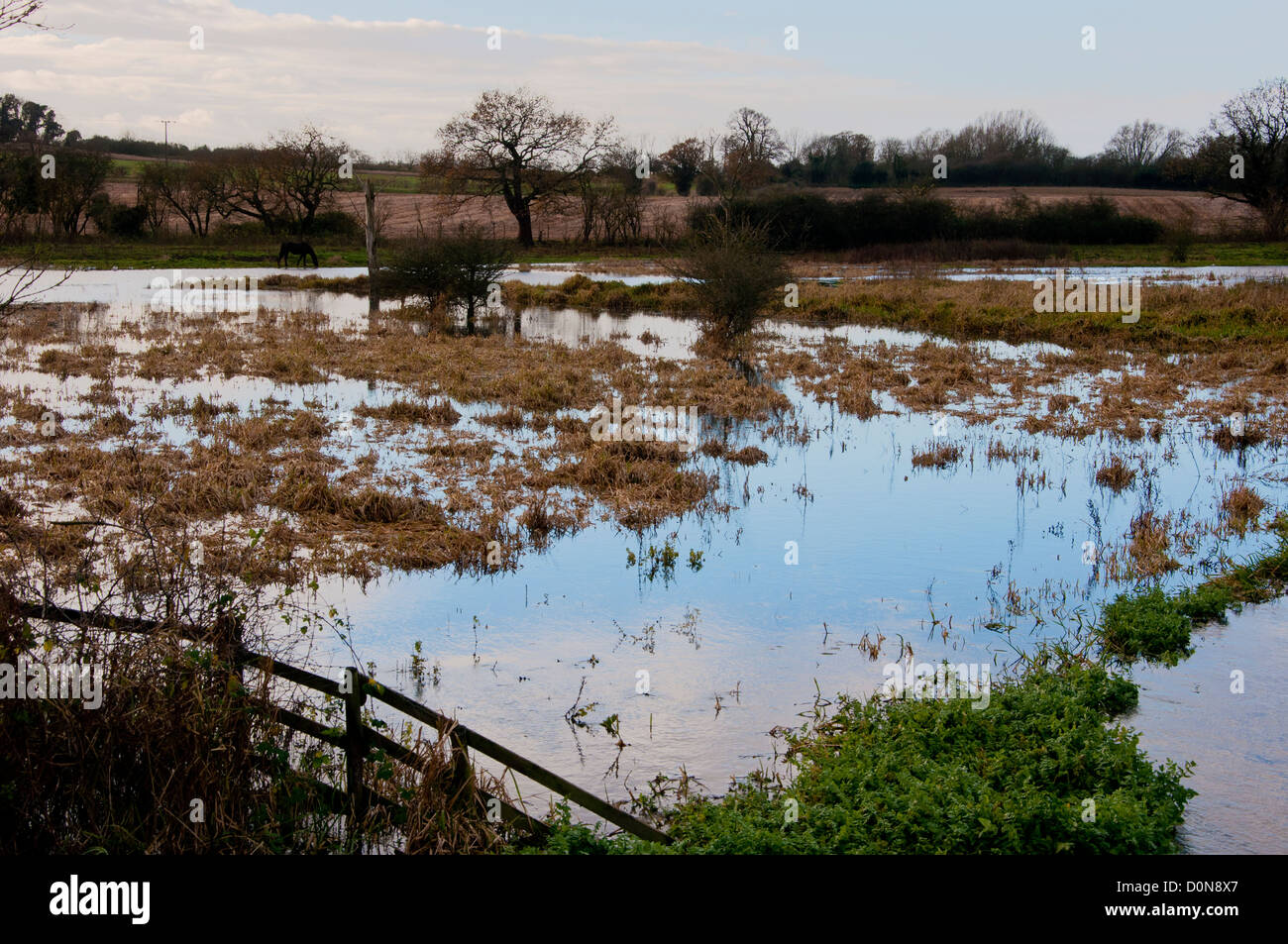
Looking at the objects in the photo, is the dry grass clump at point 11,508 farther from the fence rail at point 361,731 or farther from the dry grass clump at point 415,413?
the dry grass clump at point 415,413

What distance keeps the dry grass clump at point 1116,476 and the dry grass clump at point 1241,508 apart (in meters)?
1.08

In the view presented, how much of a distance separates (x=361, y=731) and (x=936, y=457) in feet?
35.6

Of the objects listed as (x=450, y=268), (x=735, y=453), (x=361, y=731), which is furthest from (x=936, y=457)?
(x=450, y=268)

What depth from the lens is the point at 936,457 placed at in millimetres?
14617

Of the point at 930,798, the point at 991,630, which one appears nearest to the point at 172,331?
the point at 991,630

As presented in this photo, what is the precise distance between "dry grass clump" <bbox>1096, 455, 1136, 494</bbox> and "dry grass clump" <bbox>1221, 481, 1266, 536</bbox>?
1.08 m

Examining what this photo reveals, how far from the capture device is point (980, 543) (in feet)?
35.9

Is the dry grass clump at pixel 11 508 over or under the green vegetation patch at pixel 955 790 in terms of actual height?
over

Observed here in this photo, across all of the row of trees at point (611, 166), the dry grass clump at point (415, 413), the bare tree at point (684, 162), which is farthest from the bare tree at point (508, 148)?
the dry grass clump at point (415, 413)

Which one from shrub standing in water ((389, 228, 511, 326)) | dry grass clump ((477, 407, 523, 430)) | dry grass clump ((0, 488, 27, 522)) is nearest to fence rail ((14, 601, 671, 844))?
dry grass clump ((0, 488, 27, 522))

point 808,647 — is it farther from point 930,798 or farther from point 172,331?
point 172,331

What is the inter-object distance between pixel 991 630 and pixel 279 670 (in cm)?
570

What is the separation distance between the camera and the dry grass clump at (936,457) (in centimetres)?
1439
